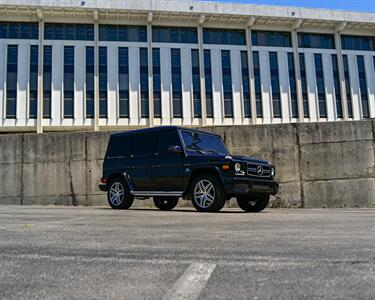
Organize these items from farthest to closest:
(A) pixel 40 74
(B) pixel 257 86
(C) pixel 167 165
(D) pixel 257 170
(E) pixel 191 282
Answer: (B) pixel 257 86 → (A) pixel 40 74 → (C) pixel 167 165 → (D) pixel 257 170 → (E) pixel 191 282

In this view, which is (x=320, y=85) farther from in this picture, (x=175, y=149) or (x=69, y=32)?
(x=175, y=149)

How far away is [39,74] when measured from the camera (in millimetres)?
40906

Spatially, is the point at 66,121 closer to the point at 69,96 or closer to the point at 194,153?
the point at 69,96

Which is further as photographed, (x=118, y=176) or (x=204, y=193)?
(x=118, y=176)

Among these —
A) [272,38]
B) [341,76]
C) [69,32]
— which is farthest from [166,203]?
[341,76]

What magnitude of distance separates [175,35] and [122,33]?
5646 millimetres

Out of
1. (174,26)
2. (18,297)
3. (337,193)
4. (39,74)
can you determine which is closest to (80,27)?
(39,74)

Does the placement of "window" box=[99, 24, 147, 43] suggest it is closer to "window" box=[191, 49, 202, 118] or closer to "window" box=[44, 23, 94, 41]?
"window" box=[44, 23, 94, 41]

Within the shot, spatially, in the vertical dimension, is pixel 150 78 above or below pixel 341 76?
below

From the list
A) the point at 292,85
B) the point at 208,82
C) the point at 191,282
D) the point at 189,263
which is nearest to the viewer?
the point at 191,282

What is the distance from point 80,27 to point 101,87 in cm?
685

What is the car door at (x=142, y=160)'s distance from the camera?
10172 millimetres

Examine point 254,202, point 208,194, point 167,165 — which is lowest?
point 254,202

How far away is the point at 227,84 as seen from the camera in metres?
44.1
